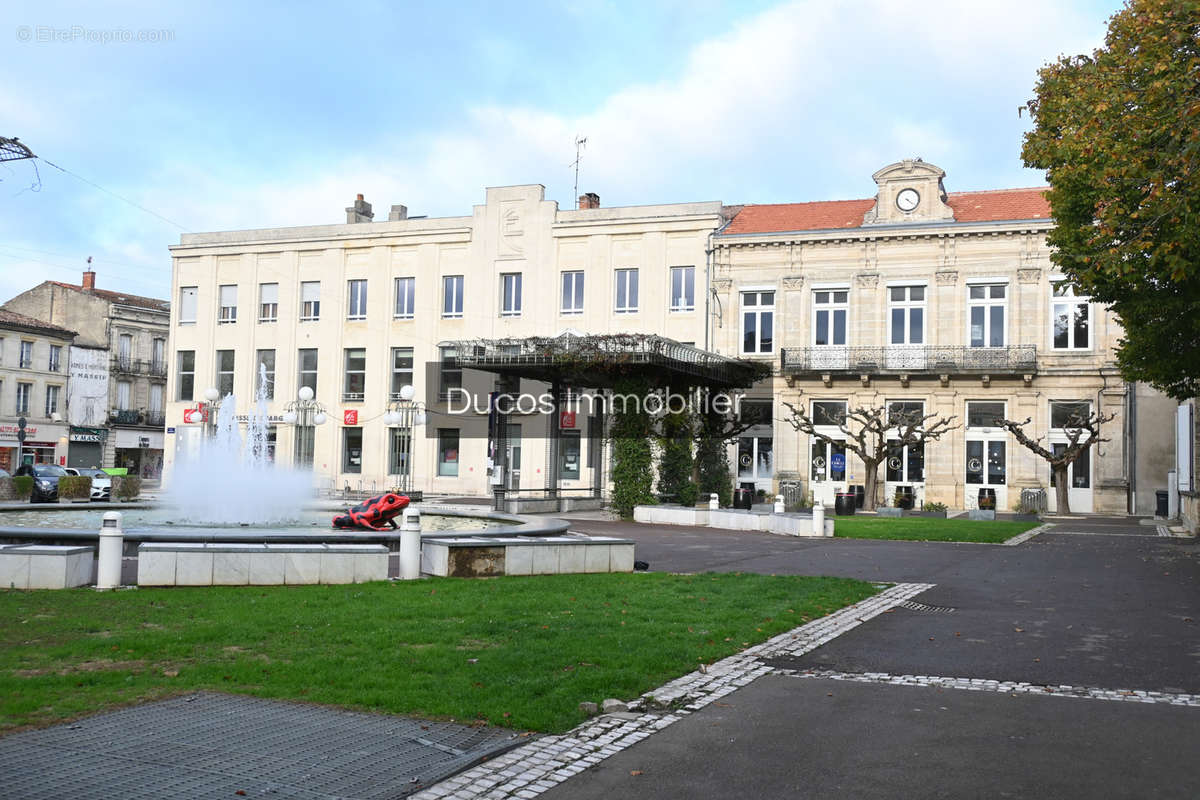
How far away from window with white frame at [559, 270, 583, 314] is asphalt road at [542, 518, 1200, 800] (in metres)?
32.8

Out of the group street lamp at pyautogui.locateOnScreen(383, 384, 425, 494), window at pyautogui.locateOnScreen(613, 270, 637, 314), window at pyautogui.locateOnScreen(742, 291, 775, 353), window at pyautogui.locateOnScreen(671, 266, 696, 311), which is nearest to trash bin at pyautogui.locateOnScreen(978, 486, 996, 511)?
window at pyautogui.locateOnScreen(742, 291, 775, 353)

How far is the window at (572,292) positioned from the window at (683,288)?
4218 millimetres

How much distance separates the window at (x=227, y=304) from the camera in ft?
168

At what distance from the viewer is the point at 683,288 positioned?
4325 centimetres

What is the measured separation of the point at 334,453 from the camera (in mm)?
47812

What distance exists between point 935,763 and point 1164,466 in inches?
1381

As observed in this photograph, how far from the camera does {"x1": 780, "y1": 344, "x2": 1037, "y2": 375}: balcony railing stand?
38.0 metres

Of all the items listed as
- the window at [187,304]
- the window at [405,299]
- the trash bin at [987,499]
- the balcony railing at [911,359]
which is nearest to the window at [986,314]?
the balcony railing at [911,359]

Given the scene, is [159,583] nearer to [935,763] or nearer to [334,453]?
[935,763]

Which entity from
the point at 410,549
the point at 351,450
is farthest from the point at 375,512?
the point at 351,450

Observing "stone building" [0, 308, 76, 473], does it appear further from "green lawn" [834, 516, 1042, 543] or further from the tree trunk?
the tree trunk

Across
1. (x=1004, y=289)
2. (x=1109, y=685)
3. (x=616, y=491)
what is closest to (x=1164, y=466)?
(x=1004, y=289)

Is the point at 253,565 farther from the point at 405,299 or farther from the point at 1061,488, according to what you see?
the point at 405,299

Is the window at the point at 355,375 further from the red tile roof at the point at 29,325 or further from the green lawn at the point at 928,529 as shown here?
the green lawn at the point at 928,529
